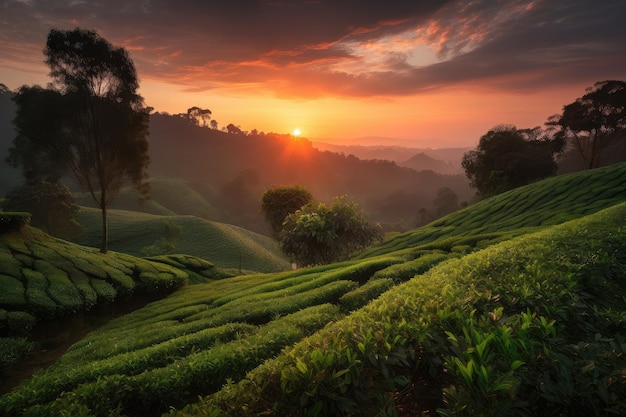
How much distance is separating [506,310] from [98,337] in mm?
17901

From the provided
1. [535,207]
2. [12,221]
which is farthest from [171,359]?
[535,207]

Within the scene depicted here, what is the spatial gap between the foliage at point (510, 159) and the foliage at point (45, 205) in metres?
81.0

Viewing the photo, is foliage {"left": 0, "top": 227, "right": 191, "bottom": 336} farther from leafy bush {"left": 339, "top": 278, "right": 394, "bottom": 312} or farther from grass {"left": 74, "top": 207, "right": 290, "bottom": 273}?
grass {"left": 74, "top": 207, "right": 290, "bottom": 273}

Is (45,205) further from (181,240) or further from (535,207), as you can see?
(535,207)

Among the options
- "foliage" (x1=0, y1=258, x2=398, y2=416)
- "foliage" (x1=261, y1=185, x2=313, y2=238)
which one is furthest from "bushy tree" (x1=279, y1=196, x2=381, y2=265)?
"foliage" (x1=261, y1=185, x2=313, y2=238)

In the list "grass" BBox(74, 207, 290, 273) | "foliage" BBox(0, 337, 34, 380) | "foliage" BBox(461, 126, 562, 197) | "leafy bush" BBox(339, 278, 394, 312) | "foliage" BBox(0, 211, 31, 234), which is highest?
"foliage" BBox(461, 126, 562, 197)

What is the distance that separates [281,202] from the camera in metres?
50.1

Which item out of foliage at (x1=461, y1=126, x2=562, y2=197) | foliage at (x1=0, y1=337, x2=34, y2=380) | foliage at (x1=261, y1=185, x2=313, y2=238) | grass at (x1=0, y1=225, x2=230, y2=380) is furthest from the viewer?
foliage at (x1=461, y1=126, x2=562, y2=197)

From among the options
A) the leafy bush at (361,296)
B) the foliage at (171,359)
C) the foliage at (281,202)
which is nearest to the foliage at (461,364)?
the foliage at (171,359)

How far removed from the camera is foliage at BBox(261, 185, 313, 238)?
49938 millimetres

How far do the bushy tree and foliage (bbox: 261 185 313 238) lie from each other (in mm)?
15542

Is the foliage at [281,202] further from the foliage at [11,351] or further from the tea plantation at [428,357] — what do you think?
the tea plantation at [428,357]

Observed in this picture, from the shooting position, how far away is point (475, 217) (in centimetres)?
4516

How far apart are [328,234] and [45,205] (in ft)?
153
